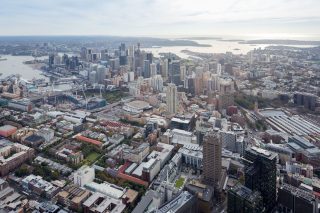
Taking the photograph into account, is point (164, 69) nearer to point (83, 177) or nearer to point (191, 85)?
point (191, 85)

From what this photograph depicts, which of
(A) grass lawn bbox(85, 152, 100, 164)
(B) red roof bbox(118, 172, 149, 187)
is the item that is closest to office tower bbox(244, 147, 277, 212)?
(B) red roof bbox(118, 172, 149, 187)

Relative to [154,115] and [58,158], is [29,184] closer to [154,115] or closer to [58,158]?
[58,158]

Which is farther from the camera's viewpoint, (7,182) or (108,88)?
(108,88)

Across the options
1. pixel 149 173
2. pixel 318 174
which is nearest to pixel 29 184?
pixel 149 173

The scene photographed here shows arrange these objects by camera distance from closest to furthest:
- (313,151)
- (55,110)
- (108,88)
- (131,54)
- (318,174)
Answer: (318,174), (313,151), (55,110), (108,88), (131,54)

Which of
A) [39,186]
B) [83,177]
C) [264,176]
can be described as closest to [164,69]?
[83,177]

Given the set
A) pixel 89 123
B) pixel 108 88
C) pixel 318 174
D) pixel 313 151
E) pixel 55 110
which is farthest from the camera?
pixel 108 88

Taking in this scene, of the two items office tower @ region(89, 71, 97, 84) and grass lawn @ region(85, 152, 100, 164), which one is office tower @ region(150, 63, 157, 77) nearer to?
office tower @ region(89, 71, 97, 84)

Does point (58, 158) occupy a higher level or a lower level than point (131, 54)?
lower
